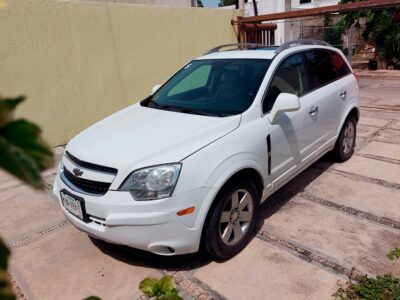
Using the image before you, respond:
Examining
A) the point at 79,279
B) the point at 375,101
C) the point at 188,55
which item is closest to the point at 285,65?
the point at 79,279

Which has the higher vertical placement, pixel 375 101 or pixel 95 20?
pixel 95 20

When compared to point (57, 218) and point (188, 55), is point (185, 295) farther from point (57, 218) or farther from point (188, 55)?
point (188, 55)

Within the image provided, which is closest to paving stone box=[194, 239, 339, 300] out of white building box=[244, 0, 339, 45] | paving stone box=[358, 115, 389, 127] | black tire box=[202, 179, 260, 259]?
black tire box=[202, 179, 260, 259]

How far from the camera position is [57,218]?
379 centimetres

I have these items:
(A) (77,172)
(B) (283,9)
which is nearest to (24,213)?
(A) (77,172)

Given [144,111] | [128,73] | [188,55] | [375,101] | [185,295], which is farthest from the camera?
[375,101]

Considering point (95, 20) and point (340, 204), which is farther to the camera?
point (95, 20)

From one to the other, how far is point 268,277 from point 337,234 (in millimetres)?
915

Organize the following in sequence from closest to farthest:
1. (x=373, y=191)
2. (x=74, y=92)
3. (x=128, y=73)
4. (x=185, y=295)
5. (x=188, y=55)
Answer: (x=185, y=295)
(x=373, y=191)
(x=74, y=92)
(x=128, y=73)
(x=188, y=55)

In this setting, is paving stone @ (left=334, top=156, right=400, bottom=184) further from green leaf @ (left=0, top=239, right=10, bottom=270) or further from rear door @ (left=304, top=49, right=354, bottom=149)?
green leaf @ (left=0, top=239, right=10, bottom=270)

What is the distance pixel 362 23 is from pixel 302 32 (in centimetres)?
280

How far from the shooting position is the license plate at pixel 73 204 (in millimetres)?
2697

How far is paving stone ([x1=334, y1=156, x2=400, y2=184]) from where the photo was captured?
444cm

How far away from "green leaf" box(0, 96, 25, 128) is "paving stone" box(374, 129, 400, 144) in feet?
20.4
